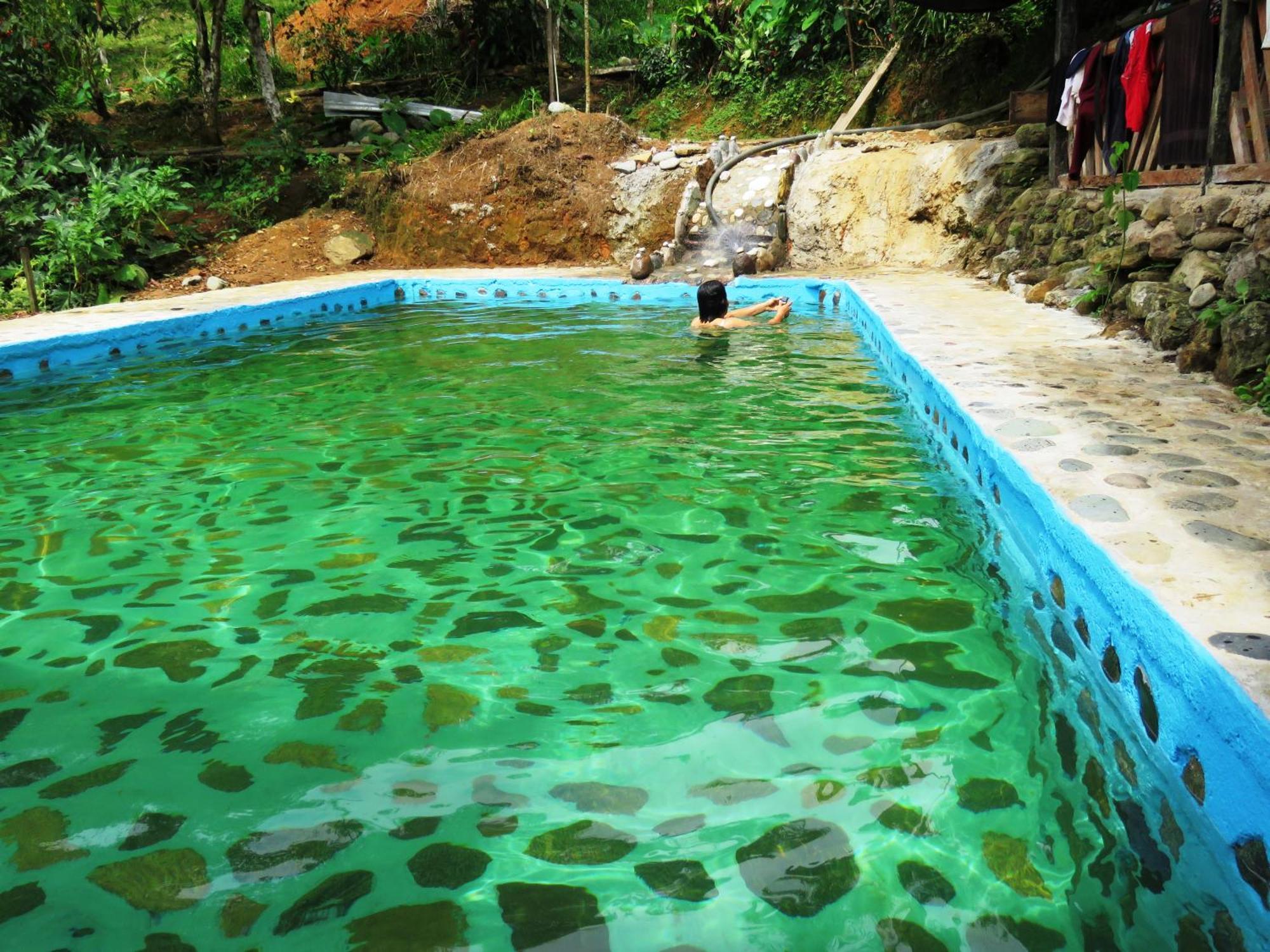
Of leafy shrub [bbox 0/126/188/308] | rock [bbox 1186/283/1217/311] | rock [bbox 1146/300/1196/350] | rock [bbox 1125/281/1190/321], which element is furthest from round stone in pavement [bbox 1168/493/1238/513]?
leafy shrub [bbox 0/126/188/308]

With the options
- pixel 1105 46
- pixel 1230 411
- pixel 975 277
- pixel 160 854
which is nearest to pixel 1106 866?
pixel 160 854

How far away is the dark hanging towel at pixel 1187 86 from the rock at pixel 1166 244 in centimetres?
57

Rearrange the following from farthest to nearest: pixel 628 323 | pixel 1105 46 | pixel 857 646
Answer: pixel 628 323
pixel 1105 46
pixel 857 646

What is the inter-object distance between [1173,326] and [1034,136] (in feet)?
19.5

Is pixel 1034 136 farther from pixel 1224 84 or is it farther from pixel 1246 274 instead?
pixel 1246 274

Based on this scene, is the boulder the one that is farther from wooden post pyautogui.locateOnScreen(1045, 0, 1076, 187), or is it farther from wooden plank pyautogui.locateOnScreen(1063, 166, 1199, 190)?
wooden post pyautogui.locateOnScreen(1045, 0, 1076, 187)

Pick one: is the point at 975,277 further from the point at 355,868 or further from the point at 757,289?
the point at 355,868

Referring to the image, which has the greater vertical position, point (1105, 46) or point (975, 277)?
point (1105, 46)

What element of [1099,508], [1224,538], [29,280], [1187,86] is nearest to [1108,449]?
[1099,508]

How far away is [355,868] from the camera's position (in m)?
1.89

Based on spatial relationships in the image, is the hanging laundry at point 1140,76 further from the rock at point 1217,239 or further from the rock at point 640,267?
the rock at point 640,267

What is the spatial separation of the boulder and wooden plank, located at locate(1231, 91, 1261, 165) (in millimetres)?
1507

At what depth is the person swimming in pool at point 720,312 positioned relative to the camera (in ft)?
25.6

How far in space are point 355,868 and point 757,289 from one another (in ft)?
31.0
